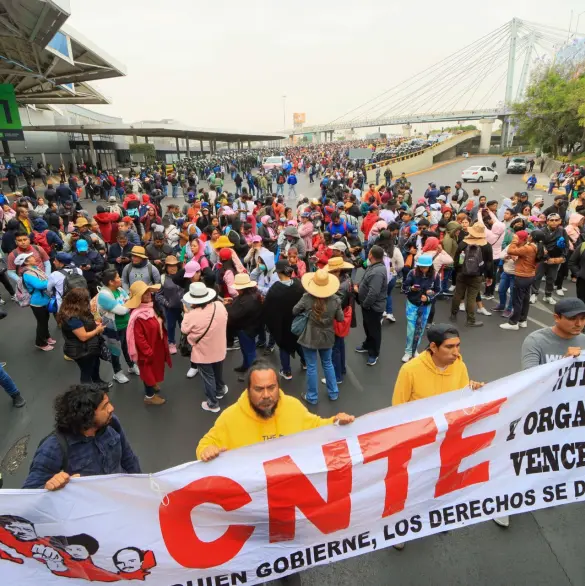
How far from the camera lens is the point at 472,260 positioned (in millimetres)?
6242

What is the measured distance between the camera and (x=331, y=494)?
230cm

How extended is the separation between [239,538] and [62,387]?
4.10 metres

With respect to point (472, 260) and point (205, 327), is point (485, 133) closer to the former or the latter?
point (472, 260)

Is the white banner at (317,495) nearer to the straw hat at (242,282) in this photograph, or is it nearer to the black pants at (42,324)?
the straw hat at (242,282)

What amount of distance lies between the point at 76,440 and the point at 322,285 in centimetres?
271

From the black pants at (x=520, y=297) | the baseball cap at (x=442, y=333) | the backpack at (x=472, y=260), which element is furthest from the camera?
the backpack at (x=472, y=260)

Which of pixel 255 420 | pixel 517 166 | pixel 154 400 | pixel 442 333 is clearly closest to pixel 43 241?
pixel 154 400

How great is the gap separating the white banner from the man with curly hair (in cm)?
28

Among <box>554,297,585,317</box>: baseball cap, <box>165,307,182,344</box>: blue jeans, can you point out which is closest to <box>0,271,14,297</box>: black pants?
<box>165,307,182,344</box>: blue jeans

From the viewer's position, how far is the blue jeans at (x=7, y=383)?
4539 mm

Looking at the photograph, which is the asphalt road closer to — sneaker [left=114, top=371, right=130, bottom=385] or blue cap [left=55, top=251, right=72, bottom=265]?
sneaker [left=114, top=371, right=130, bottom=385]

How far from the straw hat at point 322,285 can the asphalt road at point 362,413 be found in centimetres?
143

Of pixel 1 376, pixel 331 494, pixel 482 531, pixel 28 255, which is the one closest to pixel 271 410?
pixel 331 494

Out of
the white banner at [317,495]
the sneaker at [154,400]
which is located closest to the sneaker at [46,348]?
the sneaker at [154,400]
